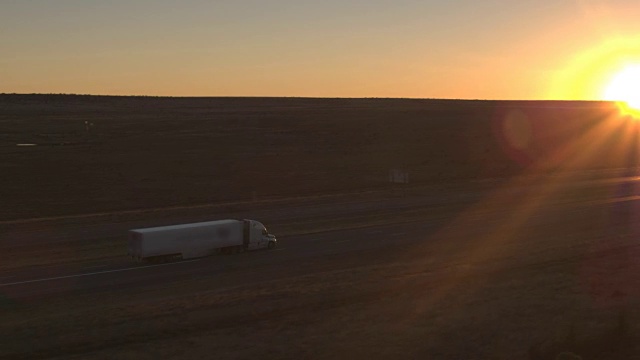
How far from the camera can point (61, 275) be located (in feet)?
109

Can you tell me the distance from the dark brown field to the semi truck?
0.84 metres

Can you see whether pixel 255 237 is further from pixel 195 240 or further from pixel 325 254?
pixel 325 254

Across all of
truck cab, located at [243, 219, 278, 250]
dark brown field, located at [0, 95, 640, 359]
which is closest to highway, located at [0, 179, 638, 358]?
dark brown field, located at [0, 95, 640, 359]

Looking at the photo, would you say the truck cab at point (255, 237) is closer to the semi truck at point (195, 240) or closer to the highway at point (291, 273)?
the semi truck at point (195, 240)

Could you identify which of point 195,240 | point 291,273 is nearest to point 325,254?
point 291,273

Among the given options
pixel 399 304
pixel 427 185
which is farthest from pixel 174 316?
pixel 427 185

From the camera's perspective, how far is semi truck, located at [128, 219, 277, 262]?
35.6 meters

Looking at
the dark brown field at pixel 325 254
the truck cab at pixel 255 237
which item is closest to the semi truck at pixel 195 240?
the truck cab at pixel 255 237

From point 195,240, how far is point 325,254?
20.9ft

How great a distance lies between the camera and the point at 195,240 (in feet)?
121

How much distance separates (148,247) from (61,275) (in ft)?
13.3

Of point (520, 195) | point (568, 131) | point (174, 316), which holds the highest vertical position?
point (568, 131)

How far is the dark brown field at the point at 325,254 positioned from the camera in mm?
22234

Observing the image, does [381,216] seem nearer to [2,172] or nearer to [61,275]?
[61,275]
